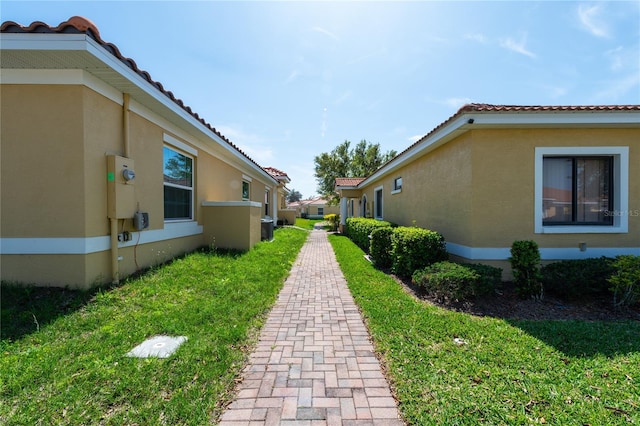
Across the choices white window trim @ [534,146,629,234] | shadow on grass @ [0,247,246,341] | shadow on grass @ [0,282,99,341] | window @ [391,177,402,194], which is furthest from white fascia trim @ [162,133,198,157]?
white window trim @ [534,146,629,234]

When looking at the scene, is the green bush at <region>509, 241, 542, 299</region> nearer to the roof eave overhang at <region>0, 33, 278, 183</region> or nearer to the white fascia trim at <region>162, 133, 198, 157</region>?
the roof eave overhang at <region>0, 33, 278, 183</region>

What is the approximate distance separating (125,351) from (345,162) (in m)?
37.4

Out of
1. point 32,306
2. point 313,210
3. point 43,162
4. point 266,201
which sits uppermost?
point 43,162

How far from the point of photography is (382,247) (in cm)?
723

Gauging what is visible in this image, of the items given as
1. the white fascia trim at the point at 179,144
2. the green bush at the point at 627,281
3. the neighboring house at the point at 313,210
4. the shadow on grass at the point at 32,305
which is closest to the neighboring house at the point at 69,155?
the shadow on grass at the point at 32,305

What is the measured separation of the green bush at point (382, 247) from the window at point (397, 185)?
11.8 ft

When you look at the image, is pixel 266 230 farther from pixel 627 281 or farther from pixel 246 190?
pixel 627 281

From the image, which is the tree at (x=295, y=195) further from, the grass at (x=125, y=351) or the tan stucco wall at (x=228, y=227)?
the grass at (x=125, y=351)

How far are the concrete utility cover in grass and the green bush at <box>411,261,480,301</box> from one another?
13.0 ft

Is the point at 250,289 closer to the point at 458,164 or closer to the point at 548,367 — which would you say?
the point at 548,367

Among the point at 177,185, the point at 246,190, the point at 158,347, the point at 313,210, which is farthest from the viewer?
the point at 313,210

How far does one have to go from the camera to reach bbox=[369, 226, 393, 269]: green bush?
281 inches

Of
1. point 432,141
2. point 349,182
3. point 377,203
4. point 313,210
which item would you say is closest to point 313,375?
point 432,141

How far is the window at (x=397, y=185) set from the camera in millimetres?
10461
